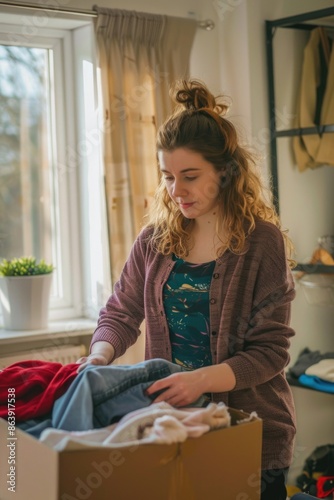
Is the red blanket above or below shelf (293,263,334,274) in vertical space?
below

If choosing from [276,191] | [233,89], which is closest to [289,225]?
[276,191]

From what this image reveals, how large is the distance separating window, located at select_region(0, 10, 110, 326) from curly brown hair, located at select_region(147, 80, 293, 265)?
122cm

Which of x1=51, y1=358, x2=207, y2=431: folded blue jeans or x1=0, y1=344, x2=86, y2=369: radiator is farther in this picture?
x1=0, y1=344, x2=86, y2=369: radiator

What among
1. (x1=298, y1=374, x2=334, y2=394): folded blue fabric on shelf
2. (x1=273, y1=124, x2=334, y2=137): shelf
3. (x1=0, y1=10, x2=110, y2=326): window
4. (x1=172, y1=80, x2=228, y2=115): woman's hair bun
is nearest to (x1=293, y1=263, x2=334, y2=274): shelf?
(x1=298, y1=374, x2=334, y2=394): folded blue fabric on shelf

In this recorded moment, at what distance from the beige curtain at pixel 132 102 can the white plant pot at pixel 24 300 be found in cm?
30

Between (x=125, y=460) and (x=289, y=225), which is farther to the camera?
(x=289, y=225)

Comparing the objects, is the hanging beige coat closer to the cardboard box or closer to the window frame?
the window frame

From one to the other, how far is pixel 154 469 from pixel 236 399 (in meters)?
0.52

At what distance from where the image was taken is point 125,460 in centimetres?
109

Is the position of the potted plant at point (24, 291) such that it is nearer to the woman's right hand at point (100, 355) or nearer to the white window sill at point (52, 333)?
the white window sill at point (52, 333)

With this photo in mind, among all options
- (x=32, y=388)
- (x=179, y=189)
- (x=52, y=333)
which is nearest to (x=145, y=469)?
(x=32, y=388)

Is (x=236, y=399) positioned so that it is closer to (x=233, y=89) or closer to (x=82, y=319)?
(x=82, y=319)

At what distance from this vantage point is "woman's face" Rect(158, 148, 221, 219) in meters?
1.63

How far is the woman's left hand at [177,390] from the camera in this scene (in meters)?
1.33
